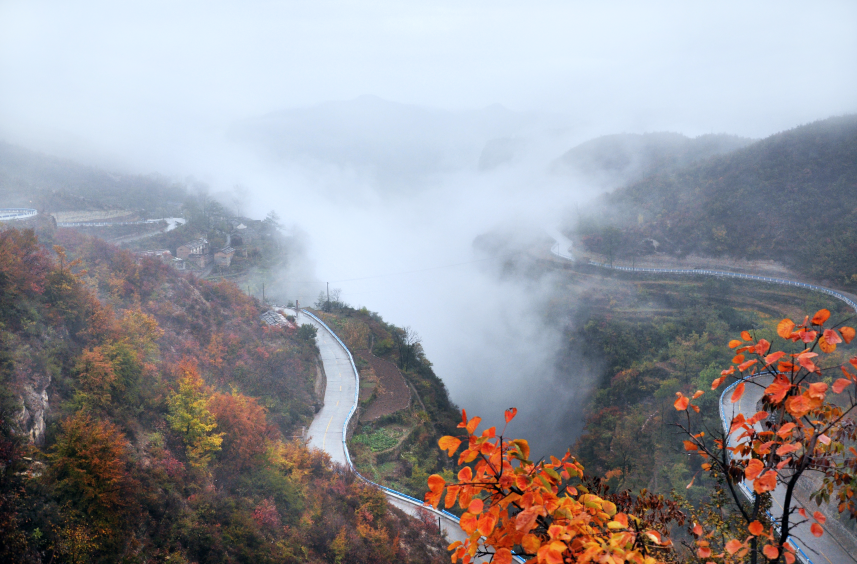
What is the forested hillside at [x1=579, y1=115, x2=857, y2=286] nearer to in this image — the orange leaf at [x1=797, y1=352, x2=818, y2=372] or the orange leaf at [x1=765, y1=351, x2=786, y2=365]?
the orange leaf at [x1=765, y1=351, x2=786, y2=365]

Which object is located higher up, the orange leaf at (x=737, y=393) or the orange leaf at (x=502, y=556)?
the orange leaf at (x=737, y=393)

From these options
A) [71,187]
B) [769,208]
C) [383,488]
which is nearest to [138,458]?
[383,488]

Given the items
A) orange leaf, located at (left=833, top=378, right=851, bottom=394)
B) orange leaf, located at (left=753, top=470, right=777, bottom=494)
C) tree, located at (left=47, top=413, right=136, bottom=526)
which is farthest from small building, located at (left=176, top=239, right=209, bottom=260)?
orange leaf, located at (left=833, top=378, right=851, bottom=394)

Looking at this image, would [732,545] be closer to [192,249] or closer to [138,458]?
[138,458]

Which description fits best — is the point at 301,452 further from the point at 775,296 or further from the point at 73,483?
the point at 775,296

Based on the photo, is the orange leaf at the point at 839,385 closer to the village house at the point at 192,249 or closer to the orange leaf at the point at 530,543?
the orange leaf at the point at 530,543

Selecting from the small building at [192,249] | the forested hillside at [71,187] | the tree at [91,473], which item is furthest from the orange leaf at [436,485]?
the small building at [192,249]
